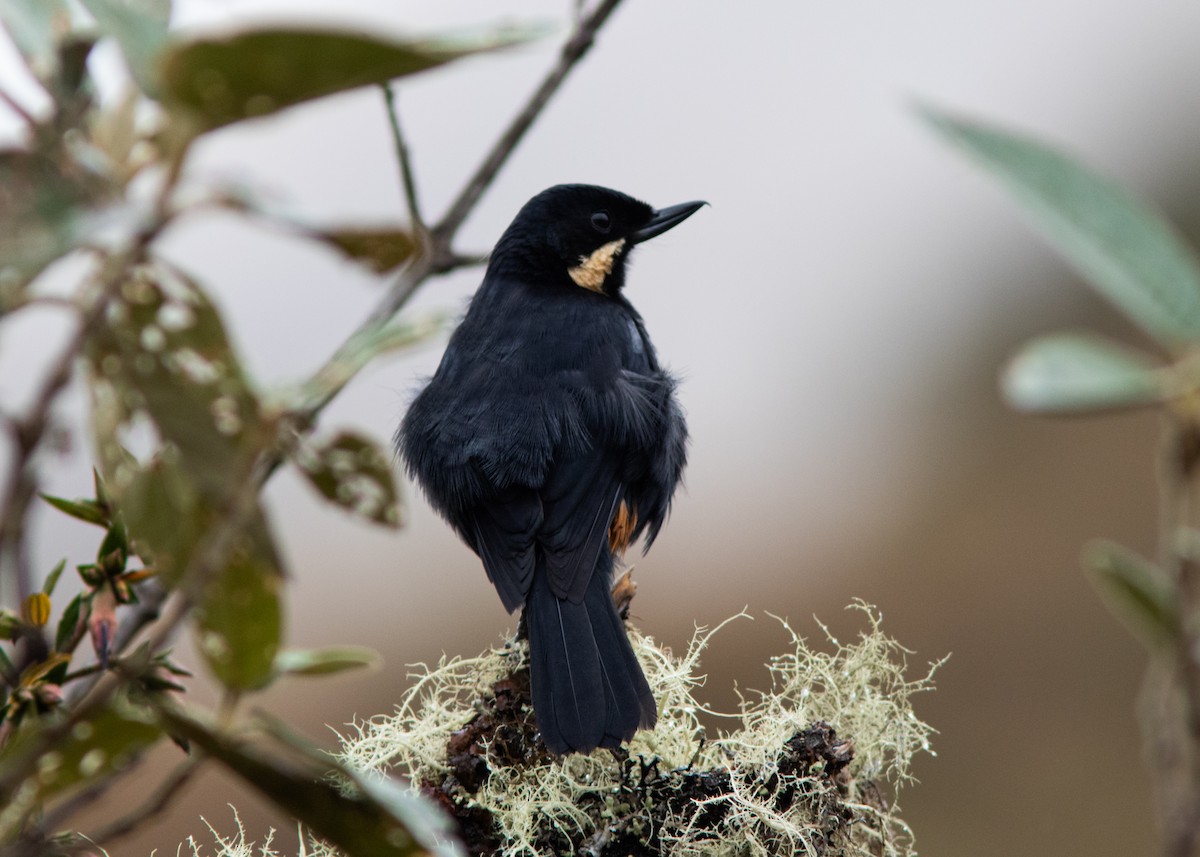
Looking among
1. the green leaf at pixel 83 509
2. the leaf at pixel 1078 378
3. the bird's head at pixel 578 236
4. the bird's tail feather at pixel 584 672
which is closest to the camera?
the leaf at pixel 1078 378

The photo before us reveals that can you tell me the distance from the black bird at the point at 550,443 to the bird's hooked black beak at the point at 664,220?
313mm

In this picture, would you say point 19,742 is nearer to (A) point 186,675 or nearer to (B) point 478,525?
(A) point 186,675

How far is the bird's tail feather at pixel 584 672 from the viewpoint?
213cm

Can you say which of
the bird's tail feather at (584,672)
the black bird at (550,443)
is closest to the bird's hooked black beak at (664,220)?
the black bird at (550,443)

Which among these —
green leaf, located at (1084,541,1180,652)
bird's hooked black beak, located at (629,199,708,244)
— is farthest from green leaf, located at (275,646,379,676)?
bird's hooked black beak, located at (629,199,708,244)

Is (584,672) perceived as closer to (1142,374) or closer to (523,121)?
(523,121)

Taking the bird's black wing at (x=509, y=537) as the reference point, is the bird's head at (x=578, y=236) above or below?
above

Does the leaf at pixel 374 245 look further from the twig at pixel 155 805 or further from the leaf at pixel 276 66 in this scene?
the twig at pixel 155 805

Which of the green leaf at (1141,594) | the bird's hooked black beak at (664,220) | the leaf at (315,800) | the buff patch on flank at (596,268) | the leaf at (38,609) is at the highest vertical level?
the bird's hooked black beak at (664,220)

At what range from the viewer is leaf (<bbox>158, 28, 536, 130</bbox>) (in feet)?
2.46

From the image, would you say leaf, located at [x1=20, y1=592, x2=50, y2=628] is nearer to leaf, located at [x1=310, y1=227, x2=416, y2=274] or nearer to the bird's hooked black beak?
leaf, located at [x1=310, y1=227, x2=416, y2=274]

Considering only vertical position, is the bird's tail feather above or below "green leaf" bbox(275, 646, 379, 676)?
above

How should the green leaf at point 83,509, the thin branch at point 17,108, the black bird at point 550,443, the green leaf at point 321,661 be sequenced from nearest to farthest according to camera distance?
the thin branch at point 17,108, the green leaf at point 321,661, the green leaf at point 83,509, the black bird at point 550,443

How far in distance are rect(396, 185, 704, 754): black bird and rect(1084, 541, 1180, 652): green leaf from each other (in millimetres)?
2031
